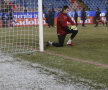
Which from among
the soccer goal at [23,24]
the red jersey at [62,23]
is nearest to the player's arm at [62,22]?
the red jersey at [62,23]

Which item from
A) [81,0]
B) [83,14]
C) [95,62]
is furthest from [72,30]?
[81,0]

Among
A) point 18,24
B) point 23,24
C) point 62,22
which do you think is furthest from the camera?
point 18,24

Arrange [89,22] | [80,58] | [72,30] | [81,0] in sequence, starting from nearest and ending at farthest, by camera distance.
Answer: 1. [80,58]
2. [72,30]
3. [89,22]
4. [81,0]

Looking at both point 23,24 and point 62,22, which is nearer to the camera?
point 62,22

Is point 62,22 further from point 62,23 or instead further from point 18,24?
point 18,24

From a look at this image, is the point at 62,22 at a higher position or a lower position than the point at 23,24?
higher

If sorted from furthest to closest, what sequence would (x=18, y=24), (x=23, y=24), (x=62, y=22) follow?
(x=18, y=24), (x=23, y=24), (x=62, y=22)

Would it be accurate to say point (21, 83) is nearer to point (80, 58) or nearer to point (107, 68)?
point (107, 68)

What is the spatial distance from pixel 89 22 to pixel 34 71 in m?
25.4

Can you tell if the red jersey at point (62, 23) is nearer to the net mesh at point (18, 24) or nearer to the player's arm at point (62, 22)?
the player's arm at point (62, 22)

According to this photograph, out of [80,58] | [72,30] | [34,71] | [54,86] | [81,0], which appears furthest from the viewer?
[81,0]

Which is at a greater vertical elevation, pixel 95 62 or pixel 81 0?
pixel 81 0

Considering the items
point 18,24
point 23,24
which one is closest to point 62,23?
point 23,24

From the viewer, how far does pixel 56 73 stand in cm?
502
